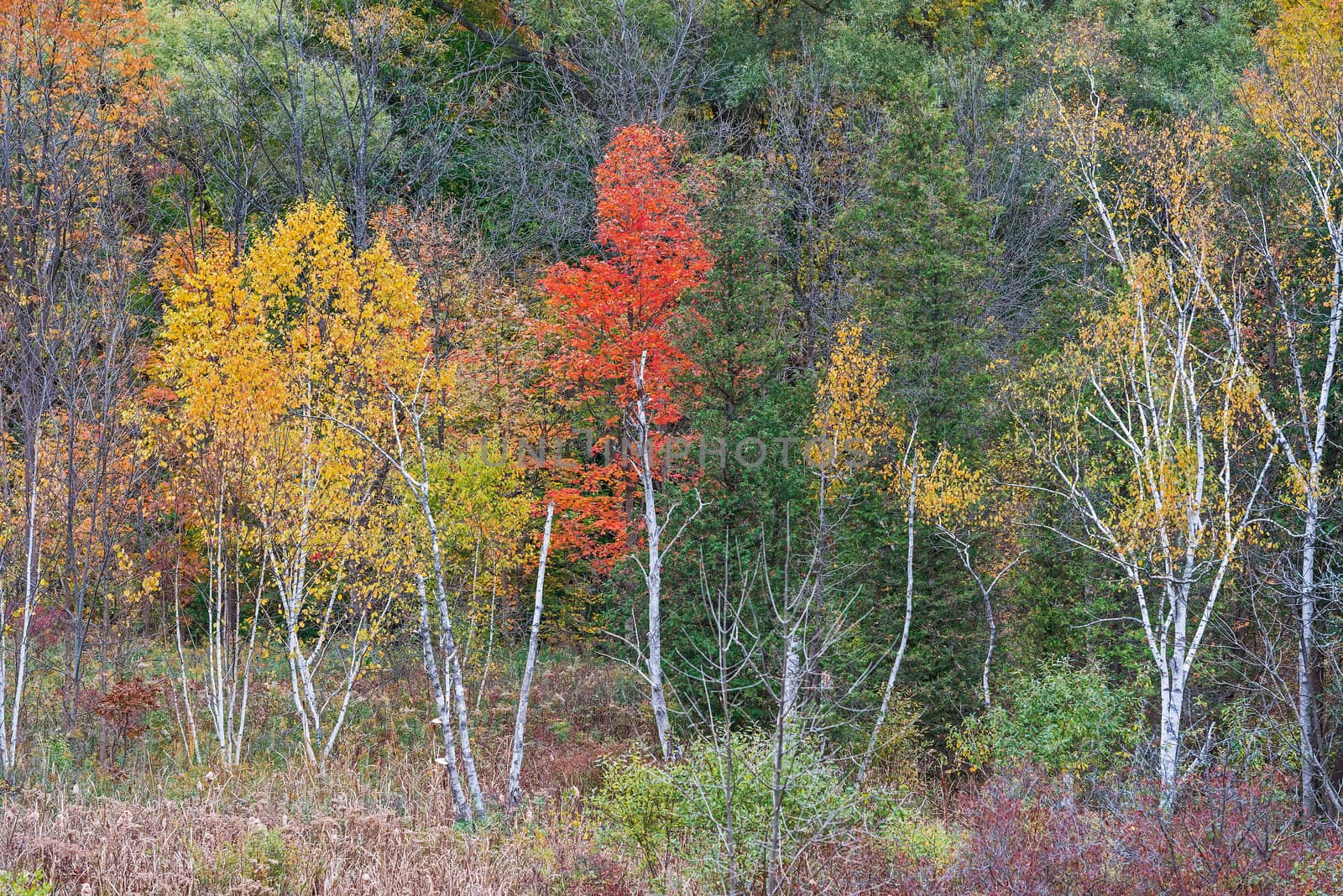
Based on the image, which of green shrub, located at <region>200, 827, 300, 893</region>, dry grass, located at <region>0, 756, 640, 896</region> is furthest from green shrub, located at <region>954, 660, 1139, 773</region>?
green shrub, located at <region>200, 827, 300, 893</region>

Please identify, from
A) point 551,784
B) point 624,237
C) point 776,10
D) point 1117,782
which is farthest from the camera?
point 776,10

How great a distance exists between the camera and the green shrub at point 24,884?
7062mm

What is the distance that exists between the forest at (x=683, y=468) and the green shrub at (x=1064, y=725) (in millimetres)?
102

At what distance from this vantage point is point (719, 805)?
9711 millimetres

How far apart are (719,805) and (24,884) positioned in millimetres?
4960

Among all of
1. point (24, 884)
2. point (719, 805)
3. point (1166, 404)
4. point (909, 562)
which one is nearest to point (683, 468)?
point (909, 562)

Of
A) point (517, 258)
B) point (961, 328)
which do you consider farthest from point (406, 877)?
point (517, 258)

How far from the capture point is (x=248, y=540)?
15234 millimetres

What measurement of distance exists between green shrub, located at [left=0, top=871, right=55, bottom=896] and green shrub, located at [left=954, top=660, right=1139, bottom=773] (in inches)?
442

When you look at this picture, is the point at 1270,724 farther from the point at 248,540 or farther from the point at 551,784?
the point at 248,540

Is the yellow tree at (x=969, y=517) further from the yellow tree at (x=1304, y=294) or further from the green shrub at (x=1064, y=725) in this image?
the yellow tree at (x=1304, y=294)

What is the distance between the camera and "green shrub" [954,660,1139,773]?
15.9 metres

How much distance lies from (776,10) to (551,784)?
22690mm

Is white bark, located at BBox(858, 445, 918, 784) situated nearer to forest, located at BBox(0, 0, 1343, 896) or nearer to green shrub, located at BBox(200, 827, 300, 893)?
forest, located at BBox(0, 0, 1343, 896)
